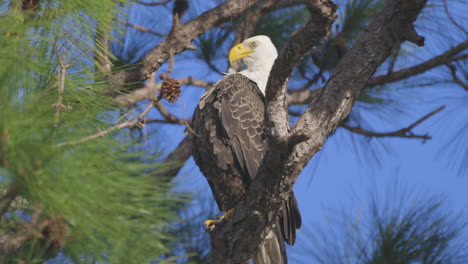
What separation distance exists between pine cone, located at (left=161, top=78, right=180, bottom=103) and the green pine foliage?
41 cm

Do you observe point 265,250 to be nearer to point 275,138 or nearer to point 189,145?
point 189,145

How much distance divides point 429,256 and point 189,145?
1.94 metres

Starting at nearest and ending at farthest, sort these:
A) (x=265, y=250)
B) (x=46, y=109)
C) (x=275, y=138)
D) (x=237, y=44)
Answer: (x=46, y=109), (x=275, y=138), (x=265, y=250), (x=237, y=44)

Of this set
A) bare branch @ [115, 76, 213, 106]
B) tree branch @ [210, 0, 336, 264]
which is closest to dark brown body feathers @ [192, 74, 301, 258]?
bare branch @ [115, 76, 213, 106]

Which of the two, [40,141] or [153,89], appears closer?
[40,141]

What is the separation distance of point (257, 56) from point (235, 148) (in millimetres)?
900

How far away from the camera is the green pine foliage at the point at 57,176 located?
1.35 meters

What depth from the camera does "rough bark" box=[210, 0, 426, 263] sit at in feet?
7.56

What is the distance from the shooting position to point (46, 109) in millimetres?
1491

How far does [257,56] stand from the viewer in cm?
404

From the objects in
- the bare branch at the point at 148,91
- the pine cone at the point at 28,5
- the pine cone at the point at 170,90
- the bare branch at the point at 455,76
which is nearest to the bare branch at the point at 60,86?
the pine cone at the point at 28,5

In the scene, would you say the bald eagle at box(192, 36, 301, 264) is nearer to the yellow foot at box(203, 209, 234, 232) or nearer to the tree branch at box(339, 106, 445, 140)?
the yellow foot at box(203, 209, 234, 232)

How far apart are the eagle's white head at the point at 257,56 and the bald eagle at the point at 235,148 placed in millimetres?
329

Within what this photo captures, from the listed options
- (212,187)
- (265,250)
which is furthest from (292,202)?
(212,187)
